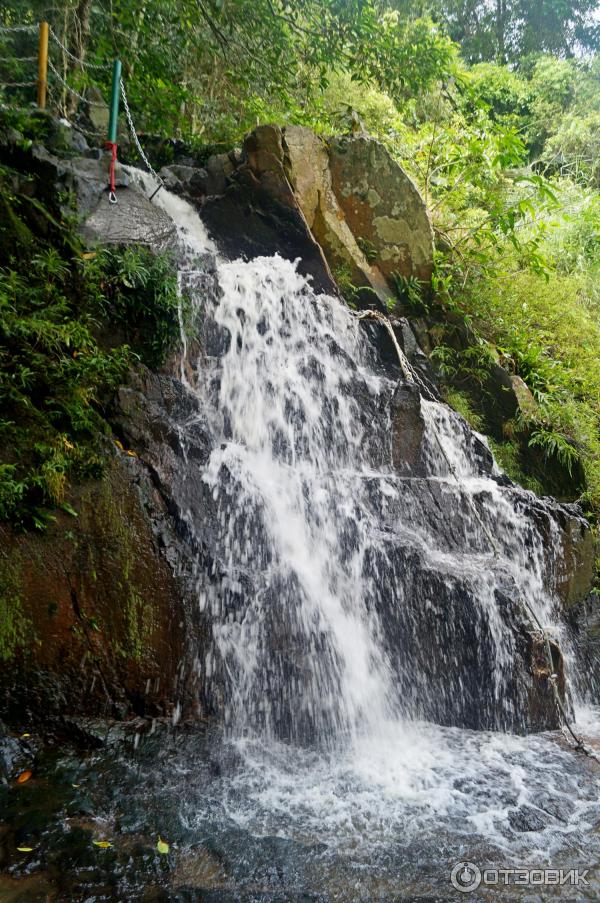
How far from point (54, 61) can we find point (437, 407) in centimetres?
964

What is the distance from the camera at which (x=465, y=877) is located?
10.1ft

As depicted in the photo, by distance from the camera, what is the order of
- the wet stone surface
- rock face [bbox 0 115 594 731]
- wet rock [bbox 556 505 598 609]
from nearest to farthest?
the wet stone surface
rock face [bbox 0 115 594 731]
wet rock [bbox 556 505 598 609]

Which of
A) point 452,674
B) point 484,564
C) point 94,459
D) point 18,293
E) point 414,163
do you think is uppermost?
point 414,163

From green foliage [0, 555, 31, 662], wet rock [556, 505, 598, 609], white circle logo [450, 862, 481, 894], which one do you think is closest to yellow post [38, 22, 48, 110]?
green foliage [0, 555, 31, 662]

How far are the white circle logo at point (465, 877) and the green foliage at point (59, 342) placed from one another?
11.0 feet

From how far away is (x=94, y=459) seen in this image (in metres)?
4.53

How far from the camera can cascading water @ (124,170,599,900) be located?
3773mm

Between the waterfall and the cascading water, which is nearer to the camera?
the cascading water

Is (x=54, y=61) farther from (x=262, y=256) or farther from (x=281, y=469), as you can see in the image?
(x=281, y=469)

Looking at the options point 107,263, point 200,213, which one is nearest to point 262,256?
point 200,213

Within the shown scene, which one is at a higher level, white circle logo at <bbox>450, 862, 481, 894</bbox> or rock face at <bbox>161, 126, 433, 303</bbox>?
rock face at <bbox>161, 126, 433, 303</bbox>

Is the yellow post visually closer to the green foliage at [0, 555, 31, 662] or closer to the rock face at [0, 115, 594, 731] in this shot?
the rock face at [0, 115, 594, 731]

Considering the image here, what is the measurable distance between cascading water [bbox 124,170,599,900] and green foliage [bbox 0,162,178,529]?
0.66m

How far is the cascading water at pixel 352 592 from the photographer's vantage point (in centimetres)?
377
